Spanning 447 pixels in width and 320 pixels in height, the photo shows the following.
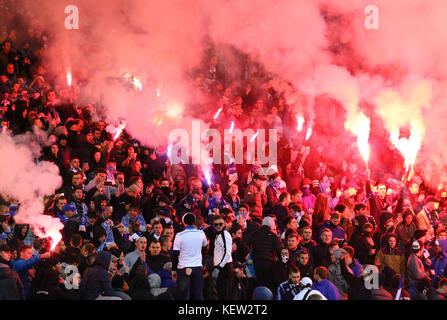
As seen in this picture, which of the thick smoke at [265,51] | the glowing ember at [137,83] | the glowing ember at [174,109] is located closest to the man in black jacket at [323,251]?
the thick smoke at [265,51]

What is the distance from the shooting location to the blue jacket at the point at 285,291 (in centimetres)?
695

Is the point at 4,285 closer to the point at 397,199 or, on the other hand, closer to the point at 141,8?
the point at 397,199

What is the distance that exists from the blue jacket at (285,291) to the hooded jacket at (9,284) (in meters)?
2.69

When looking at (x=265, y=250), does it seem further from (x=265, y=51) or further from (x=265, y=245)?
(x=265, y=51)

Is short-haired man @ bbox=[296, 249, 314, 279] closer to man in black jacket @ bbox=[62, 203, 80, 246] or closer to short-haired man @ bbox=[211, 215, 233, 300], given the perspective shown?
short-haired man @ bbox=[211, 215, 233, 300]

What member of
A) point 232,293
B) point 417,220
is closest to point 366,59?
point 417,220

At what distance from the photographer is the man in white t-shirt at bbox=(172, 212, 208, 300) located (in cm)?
699

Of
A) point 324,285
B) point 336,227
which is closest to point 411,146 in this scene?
point 336,227

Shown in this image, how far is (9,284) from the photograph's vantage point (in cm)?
646

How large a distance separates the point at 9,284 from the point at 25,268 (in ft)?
1.00

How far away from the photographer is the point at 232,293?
707 centimetres

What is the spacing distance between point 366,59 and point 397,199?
3.47 m

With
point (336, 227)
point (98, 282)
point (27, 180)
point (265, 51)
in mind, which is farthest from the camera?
point (265, 51)

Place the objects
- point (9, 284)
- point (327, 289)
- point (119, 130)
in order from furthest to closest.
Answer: point (119, 130)
point (327, 289)
point (9, 284)
